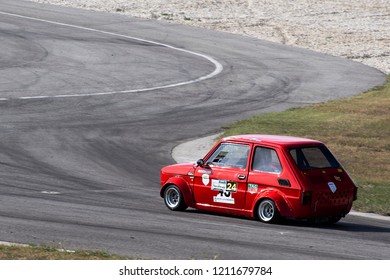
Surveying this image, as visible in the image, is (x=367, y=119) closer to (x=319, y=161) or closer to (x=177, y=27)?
(x=319, y=161)

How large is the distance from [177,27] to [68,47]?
933cm

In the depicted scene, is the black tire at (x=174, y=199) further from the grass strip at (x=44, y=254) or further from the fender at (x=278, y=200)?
the grass strip at (x=44, y=254)

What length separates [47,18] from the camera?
53.2 metres

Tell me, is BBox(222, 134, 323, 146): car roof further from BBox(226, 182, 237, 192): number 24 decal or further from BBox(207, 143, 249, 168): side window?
BBox(226, 182, 237, 192): number 24 decal

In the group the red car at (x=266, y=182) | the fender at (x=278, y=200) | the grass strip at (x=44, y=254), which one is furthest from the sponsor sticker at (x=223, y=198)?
the grass strip at (x=44, y=254)

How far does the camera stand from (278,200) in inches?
674

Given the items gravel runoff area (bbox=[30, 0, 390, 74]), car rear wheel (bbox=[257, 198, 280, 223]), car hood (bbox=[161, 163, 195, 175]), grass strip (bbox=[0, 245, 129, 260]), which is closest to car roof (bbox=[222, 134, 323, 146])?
car hood (bbox=[161, 163, 195, 175])

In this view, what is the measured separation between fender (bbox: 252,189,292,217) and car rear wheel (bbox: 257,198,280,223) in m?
0.07

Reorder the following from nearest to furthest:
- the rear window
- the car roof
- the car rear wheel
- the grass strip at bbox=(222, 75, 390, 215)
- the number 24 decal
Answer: the car rear wheel < the rear window < the car roof < the number 24 decal < the grass strip at bbox=(222, 75, 390, 215)

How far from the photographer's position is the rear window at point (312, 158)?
17.5 metres

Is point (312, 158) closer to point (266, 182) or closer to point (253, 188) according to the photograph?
point (266, 182)

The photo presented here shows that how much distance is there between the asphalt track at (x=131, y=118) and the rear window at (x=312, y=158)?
1031mm

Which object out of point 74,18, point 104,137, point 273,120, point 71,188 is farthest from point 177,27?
point 71,188

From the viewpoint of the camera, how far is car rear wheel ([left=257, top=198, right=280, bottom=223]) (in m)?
17.2
